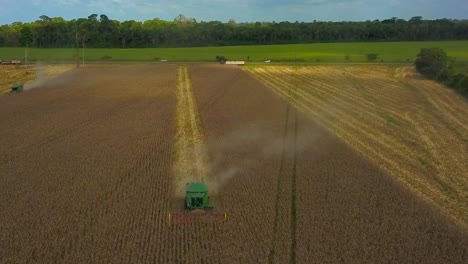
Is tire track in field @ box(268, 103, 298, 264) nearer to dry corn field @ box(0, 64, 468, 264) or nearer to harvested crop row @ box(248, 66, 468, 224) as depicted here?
dry corn field @ box(0, 64, 468, 264)

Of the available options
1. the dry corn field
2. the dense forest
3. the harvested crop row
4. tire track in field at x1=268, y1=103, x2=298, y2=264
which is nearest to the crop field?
the dry corn field

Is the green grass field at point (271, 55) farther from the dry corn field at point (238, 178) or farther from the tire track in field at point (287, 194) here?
the tire track in field at point (287, 194)

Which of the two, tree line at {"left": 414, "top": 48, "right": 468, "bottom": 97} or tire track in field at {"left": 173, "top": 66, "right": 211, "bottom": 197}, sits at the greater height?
tree line at {"left": 414, "top": 48, "right": 468, "bottom": 97}

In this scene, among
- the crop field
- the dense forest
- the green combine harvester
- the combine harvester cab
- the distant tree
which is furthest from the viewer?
the dense forest

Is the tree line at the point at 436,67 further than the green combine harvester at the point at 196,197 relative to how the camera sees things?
Yes

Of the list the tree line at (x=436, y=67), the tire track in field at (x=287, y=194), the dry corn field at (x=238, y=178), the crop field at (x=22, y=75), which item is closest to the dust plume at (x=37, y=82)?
the crop field at (x=22, y=75)
